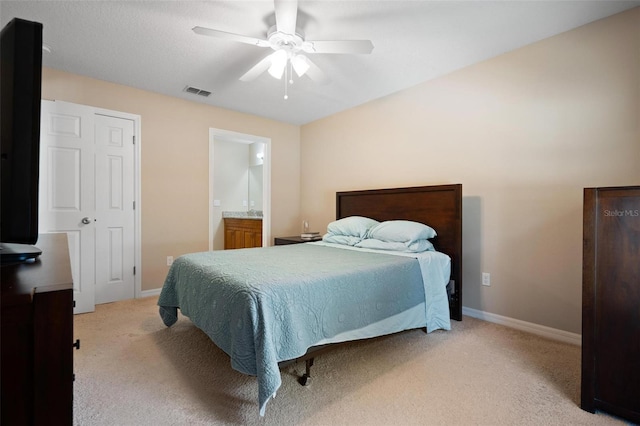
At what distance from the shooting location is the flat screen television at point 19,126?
0.80m

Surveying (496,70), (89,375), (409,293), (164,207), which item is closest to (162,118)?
(164,207)

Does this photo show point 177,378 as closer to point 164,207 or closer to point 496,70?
point 164,207

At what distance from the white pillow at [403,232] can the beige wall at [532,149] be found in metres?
0.47

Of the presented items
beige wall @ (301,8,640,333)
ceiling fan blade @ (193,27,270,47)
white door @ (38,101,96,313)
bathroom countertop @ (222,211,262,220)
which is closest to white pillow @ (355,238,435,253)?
beige wall @ (301,8,640,333)

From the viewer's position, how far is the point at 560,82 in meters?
2.38

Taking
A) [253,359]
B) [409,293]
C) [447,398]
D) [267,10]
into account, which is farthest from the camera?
[409,293]

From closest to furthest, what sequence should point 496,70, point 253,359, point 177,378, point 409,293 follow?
point 253,359 → point 177,378 → point 409,293 → point 496,70

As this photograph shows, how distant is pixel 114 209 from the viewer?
3240mm

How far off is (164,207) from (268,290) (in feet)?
8.76

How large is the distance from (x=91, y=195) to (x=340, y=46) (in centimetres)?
288

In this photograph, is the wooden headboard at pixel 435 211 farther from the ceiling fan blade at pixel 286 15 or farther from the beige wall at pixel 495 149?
the ceiling fan blade at pixel 286 15

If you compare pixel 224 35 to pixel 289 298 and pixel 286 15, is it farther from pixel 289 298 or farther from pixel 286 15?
pixel 289 298

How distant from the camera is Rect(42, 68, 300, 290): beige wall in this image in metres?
3.23

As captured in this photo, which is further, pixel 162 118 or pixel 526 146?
pixel 162 118
